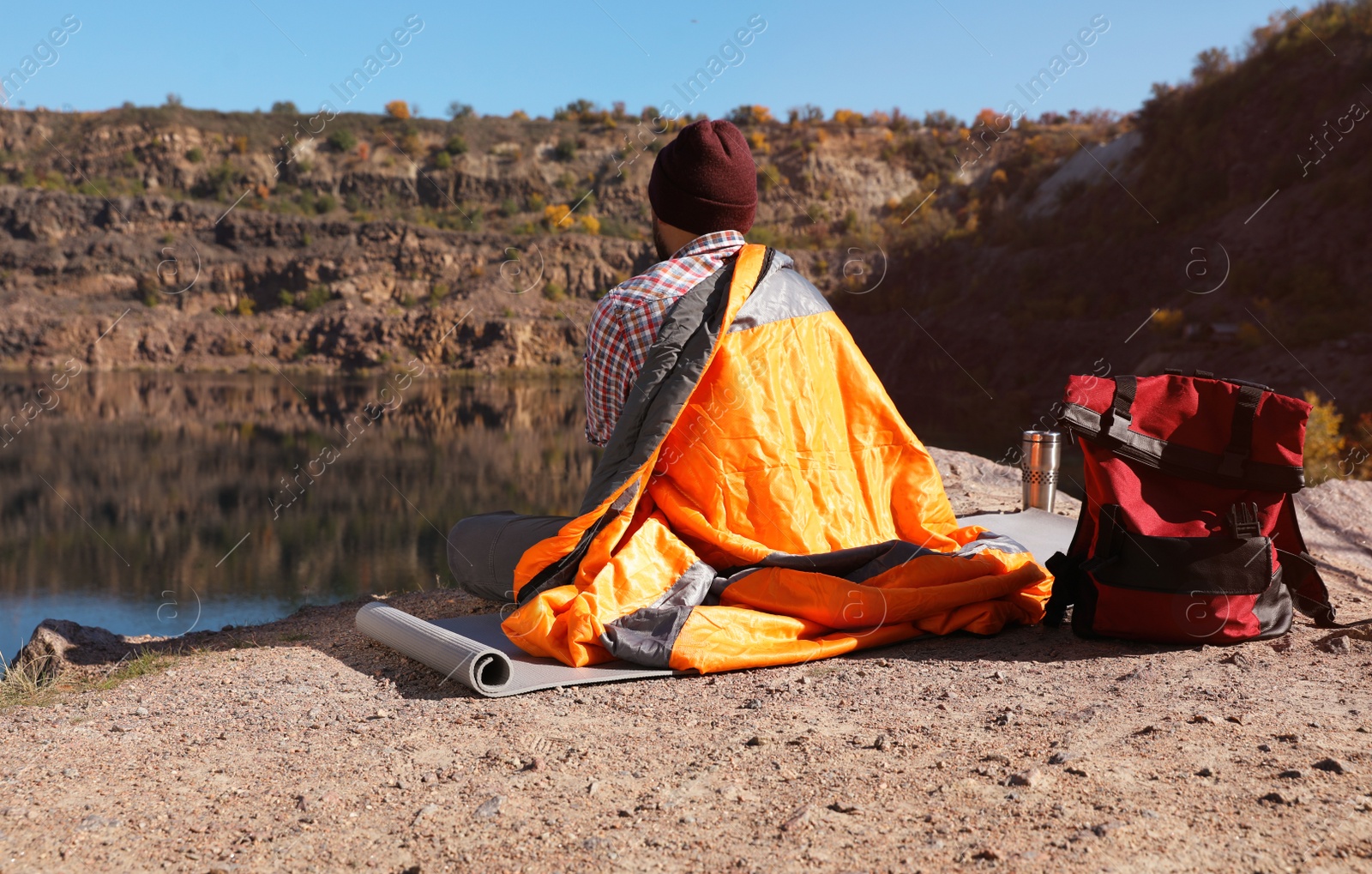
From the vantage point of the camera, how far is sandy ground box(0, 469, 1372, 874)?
190cm

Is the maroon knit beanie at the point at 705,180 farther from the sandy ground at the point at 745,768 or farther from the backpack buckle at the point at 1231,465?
the backpack buckle at the point at 1231,465

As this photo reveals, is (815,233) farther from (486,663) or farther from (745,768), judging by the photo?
(745,768)

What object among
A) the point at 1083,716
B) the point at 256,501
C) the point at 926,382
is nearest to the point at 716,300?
the point at 1083,716

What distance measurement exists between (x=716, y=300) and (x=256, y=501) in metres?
12.9

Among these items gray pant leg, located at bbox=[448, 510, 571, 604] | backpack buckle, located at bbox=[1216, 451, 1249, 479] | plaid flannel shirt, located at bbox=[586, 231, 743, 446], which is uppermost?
plaid flannel shirt, located at bbox=[586, 231, 743, 446]

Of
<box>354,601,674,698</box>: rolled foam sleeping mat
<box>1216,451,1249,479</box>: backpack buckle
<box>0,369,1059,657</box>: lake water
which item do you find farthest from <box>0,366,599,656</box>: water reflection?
<box>1216,451,1249,479</box>: backpack buckle

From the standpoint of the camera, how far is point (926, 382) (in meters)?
21.5

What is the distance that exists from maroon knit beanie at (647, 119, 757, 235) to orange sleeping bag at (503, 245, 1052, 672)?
0.16m

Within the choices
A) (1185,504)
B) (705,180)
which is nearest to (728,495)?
(705,180)

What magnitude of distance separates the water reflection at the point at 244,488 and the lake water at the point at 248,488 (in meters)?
0.04

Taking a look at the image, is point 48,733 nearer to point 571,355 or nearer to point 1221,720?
point 1221,720

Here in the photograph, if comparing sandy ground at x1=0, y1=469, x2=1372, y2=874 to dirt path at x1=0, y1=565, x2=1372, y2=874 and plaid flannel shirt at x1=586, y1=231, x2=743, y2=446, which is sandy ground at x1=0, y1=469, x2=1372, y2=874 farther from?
plaid flannel shirt at x1=586, y1=231, x2=743, y2=446

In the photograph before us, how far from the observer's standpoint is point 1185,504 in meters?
3.08

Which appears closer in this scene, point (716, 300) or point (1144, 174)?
point (716, 300)
